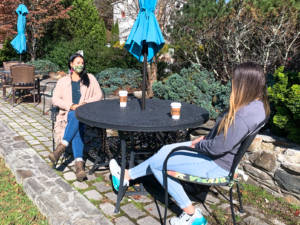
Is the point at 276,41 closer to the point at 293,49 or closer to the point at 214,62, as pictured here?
the point at 293,49

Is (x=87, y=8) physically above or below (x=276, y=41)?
above

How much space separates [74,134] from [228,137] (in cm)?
188

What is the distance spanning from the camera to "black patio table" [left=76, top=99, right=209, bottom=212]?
233cm

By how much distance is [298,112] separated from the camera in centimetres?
A: 275

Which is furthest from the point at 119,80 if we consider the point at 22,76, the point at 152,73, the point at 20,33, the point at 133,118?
the point at 133,118

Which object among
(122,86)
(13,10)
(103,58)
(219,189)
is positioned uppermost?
(13,10)

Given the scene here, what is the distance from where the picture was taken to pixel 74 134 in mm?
3223

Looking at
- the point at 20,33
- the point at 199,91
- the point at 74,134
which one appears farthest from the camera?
the point at 20,33

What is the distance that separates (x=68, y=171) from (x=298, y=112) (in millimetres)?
2607

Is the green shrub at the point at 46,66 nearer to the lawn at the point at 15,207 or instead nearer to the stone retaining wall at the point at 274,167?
the lawn at the point at 15,207

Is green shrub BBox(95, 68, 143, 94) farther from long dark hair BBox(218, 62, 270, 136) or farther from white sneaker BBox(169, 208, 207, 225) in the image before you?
long dark hair BBox(218, 62, 270, 136)

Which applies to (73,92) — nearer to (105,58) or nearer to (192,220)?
(192,220)

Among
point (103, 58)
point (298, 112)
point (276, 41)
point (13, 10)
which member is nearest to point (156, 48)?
point (298, 112)

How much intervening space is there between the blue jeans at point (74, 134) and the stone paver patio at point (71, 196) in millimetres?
303
